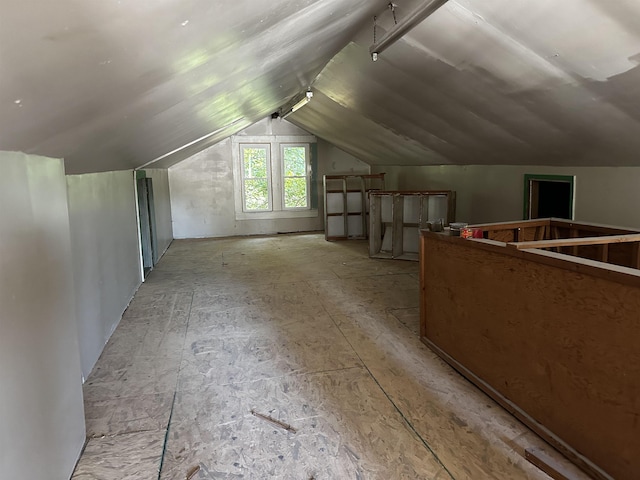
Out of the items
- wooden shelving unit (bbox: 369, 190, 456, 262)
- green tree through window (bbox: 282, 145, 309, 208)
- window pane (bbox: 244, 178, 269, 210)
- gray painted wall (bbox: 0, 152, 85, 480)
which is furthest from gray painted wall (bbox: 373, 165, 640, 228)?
gray painted wall (bbox: 0, 152, 85, 480)

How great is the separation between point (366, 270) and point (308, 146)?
4626 mm

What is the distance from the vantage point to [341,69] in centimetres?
507

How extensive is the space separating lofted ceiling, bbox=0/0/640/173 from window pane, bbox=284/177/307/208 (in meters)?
4.40

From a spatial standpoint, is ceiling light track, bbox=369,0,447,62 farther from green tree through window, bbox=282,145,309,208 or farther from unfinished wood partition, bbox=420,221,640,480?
green tree through window, bbox=282,145,309,208

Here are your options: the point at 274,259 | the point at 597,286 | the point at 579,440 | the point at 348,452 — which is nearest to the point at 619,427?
the point at 579,440

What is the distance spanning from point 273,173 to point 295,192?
685 millimetres

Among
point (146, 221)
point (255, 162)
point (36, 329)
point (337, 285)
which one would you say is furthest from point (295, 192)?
point (36, 329)

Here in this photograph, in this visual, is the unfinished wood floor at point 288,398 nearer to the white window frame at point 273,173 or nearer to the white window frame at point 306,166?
the white window frame at point 273,173

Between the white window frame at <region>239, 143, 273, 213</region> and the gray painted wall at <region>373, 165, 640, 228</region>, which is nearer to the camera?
the gray painted wall at <region>373, 165, 640, 228</region>

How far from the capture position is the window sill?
33.2 ft

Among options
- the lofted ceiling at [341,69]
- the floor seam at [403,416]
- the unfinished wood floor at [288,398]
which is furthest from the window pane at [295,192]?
the floor seam at [403,416]

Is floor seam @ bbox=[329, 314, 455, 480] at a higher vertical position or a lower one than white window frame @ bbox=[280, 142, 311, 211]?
lower

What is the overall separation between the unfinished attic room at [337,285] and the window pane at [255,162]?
4.43m

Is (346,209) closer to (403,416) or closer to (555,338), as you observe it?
(403,416)
